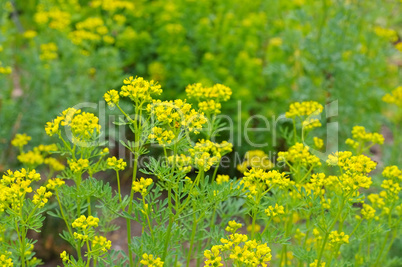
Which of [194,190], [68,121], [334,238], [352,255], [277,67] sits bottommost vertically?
[352,255]

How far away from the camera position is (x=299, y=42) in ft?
16.2

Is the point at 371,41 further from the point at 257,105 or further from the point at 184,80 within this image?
the point at 184,80

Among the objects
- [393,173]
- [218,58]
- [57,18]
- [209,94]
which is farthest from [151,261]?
[57,18]

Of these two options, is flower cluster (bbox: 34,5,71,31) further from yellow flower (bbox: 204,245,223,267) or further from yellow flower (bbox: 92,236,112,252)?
yellow flower (bbox: 204,245,223,267)

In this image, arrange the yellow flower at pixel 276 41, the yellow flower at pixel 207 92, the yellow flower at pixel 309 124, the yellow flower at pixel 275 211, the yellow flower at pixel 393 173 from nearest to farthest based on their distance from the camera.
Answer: the yellow flower at pixel 275 211
the yellow flower at pixel 393 173
the yellow flower at pixel 207 92
the yellow flower at pixel 309 124
the yellow flower at pixel 276 41

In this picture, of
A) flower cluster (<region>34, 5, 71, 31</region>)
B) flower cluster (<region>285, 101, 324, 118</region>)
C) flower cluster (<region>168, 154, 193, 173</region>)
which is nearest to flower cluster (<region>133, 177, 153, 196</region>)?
flower cluster (<region>168, 154, 193, 173</region>)

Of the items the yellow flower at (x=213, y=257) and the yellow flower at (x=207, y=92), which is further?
the yellow flower at (x=207, y=92)

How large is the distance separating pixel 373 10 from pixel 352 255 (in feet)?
9.96

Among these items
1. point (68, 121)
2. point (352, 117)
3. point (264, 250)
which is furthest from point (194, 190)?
point (352, 117)

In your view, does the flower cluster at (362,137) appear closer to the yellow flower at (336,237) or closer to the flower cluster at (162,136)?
the yellow flower at (336,237)

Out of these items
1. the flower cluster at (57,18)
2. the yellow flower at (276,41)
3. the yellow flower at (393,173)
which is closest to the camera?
the yellow flower at (393,173)

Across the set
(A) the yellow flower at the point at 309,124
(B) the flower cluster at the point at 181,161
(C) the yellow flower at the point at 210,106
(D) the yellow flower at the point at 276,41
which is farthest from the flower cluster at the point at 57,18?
(B) the flower cluster at the point at 181,161

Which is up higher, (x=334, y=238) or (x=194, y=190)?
(x=194, y=190)

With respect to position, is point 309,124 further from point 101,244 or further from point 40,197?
point 40,197
